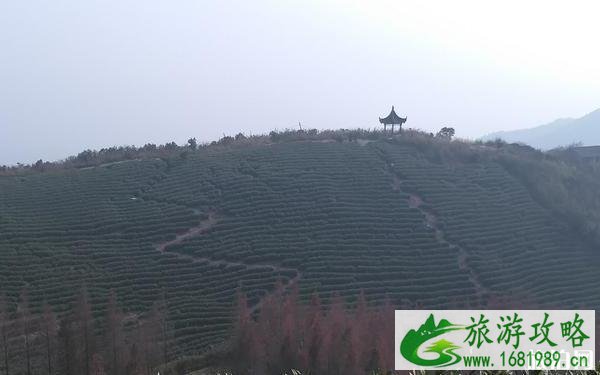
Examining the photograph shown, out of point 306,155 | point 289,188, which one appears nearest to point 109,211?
point 289,188

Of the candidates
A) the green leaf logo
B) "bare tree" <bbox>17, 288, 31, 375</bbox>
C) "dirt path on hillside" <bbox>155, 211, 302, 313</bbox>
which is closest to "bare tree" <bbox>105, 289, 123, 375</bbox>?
"bare tree" <bbox>17, 288, 31, 375</bbox>

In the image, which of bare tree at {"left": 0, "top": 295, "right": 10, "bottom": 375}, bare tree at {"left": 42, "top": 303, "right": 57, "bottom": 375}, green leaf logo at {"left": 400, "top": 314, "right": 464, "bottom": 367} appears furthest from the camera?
bare tree at {"left": 0, "top": 295, "right": 10, "bottom": 375}

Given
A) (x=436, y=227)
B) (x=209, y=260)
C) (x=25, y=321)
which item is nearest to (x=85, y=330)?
(x=25, y=321)

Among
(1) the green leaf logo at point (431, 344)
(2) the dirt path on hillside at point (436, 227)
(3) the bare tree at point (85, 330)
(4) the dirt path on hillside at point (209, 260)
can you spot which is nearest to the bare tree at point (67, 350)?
(3) the bare tree at point (85, 330)

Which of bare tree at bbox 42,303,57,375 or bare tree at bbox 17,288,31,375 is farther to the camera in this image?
bare tree at bbox 17,288,31,375

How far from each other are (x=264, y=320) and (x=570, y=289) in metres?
15.4

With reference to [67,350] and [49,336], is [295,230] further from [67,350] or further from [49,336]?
[67,350]

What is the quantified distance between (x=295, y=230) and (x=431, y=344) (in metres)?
20.3

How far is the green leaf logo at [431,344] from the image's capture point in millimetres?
7625

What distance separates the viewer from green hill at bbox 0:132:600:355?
23.0 meters

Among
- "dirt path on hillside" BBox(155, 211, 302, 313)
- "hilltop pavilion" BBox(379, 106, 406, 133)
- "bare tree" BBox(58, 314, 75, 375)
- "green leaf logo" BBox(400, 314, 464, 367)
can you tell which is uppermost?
"hilltop pavilion" BBox(379, 106, 406, 133)

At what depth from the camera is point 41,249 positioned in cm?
2523

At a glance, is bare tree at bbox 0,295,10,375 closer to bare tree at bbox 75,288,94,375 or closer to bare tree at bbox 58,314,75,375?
bare tree at bbox 58,314,75,375

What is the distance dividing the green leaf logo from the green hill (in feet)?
38.3
